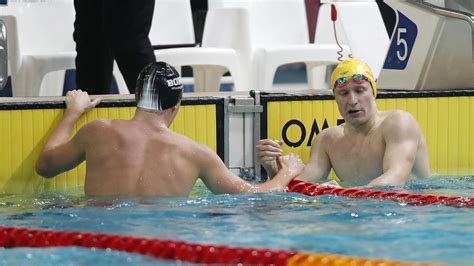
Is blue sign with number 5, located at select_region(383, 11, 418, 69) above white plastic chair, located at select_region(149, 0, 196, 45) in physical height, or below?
below

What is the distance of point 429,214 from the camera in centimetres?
393

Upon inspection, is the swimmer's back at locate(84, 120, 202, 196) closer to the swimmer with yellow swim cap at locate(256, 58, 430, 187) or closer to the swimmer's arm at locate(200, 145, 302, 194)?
Answer: the swimmer's arm at locate(200, 145, 302, 194)

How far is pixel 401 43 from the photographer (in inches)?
217

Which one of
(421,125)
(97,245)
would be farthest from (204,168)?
(421,125)

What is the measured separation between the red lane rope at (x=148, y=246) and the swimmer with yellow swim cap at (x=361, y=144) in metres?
1.24

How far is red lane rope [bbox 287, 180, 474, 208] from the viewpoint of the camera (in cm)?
412

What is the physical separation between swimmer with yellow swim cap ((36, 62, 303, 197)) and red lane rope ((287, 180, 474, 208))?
0.58 ft

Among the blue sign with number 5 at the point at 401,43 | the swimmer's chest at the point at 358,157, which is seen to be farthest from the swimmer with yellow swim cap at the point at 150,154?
the blue sign with number 5 at the point at 401,43

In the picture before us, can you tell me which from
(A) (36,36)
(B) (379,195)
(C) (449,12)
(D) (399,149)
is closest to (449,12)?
(C) (449,12)

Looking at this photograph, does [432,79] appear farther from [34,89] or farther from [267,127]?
[34,89]

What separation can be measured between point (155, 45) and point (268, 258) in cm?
416

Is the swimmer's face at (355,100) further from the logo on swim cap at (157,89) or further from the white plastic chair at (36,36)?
the white plastic chair at (36,36)

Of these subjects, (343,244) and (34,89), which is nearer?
(343,244)

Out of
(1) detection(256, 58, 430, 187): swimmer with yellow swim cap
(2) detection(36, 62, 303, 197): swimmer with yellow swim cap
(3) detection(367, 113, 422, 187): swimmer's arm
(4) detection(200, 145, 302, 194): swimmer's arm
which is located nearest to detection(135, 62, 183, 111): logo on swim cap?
(2) detection(36, 62, 303, 197): swimmer with yellow swim cap
